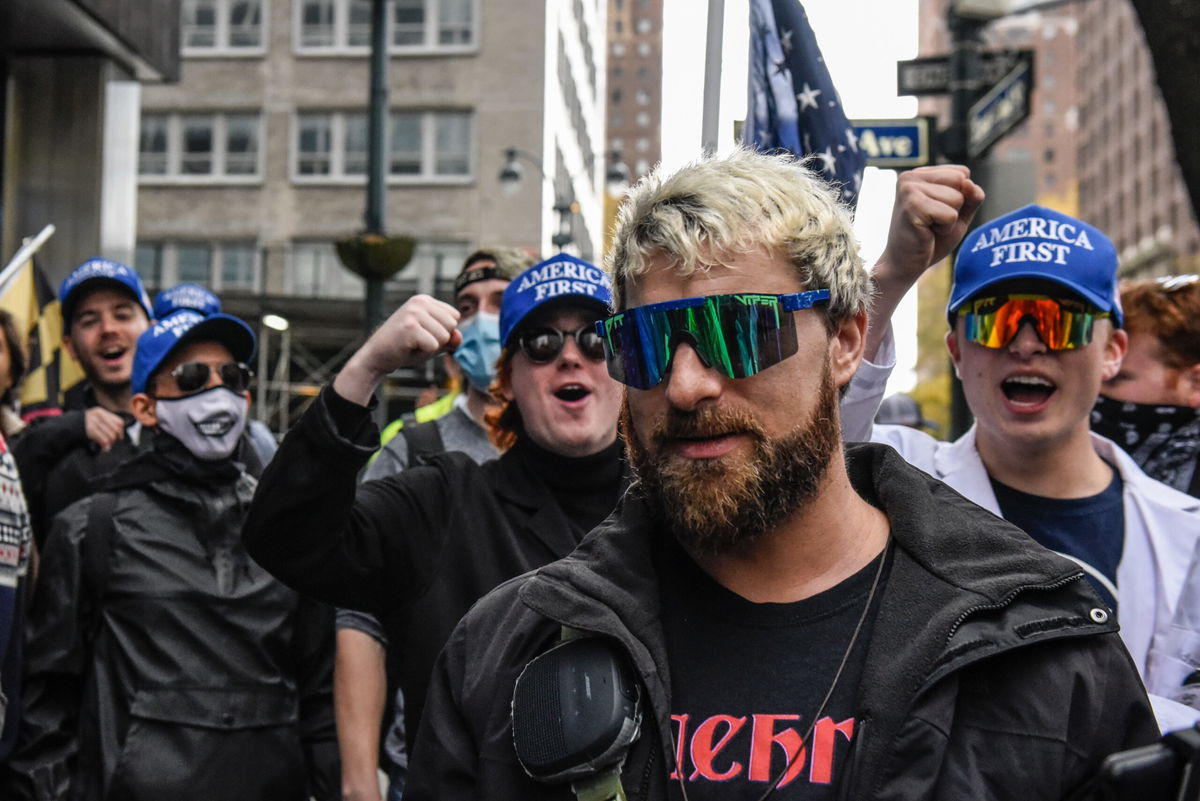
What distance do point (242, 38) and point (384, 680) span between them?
36.1 m

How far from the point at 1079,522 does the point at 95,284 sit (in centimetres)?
431

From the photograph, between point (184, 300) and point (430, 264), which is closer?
point (184, 300)

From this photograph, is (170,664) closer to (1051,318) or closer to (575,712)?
(575,712)

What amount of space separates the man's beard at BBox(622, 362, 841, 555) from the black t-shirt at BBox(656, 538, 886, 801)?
126mm

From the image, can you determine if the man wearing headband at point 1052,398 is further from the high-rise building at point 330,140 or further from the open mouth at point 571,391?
the high-rise building at point 330,140

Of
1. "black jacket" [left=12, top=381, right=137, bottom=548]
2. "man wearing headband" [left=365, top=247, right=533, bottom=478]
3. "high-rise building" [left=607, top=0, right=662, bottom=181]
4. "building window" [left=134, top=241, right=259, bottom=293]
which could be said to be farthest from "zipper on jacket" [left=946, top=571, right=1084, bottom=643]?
"high-rise building" [left=607, top=0, right=662, bottom=181]

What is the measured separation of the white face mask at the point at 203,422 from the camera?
438cm

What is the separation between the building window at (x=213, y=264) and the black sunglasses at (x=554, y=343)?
3377 cm

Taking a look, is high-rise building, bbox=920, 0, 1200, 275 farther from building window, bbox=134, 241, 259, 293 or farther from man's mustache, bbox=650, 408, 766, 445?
man's mustache, bbox=650, 408, 766, 445

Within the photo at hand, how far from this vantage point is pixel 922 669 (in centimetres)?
192

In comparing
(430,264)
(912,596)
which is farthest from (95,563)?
(430,264)

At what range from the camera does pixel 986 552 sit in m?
2.06

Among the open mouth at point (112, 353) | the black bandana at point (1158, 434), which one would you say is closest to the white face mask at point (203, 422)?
the open mouth at point (112, 353)

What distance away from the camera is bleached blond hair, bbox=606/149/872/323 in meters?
2.18
